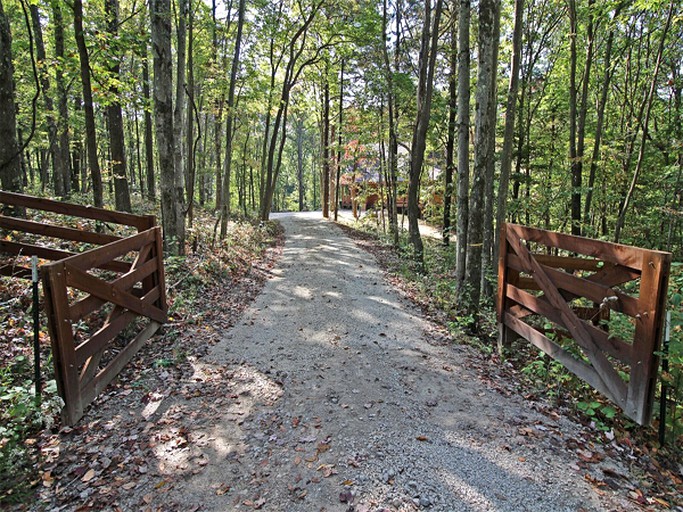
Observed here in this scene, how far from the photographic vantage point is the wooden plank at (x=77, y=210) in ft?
17.4

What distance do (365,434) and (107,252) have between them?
3.33m

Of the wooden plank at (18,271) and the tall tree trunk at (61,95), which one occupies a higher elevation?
the tall tree trunk at (61,95)

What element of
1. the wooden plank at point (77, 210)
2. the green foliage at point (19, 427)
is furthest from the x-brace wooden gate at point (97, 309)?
the wooden plank at point (77, 210)

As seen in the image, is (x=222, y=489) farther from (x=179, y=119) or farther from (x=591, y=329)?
(x=179, y=119)

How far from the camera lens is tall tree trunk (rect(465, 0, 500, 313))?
612cm

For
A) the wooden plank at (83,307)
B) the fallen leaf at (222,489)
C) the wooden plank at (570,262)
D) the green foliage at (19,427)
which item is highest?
the wooden plank at (570,262)

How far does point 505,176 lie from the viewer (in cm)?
862

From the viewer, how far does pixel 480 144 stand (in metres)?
6.34

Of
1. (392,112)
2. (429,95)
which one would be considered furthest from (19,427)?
(392,112)

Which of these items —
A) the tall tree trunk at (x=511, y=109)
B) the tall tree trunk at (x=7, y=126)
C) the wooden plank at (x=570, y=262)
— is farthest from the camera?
the tall tree trunk at (x=511, y=109)

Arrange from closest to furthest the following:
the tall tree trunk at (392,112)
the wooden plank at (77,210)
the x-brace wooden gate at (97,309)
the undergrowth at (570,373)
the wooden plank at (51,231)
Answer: the x-brace wooden gate at (97,309) → the undergrowth at (570,373) → the wooden plank at (51,231) → the wooden plank at (77,210) → the tall tree trunk at (392,112)

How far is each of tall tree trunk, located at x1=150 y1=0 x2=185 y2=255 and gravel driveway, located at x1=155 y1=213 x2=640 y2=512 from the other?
4.02m

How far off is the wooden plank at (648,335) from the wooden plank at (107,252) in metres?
5.14

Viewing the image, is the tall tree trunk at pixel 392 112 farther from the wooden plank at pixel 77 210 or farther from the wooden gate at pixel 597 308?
the wooden plank at pixel 77 210
